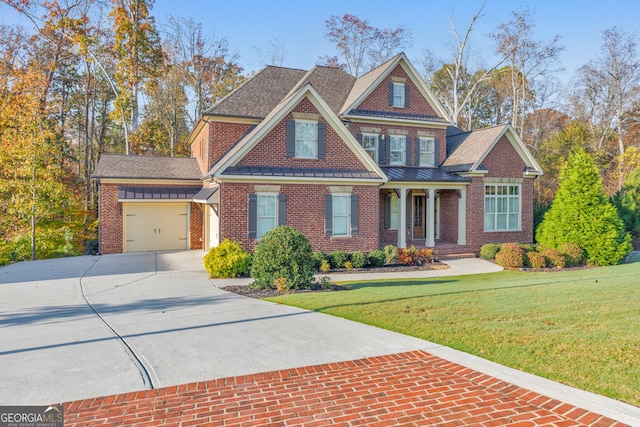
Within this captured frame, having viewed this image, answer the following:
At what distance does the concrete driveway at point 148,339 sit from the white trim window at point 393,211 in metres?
11.3

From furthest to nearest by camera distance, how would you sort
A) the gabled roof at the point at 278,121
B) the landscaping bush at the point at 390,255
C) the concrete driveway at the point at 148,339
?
the landscaping bush at the point at 390,255 < the gabled roof at the point at 278,121 < the concrete driveway at the point at 148,339

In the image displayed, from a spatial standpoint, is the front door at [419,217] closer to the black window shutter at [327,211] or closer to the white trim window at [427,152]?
the white trim window at [427,152]

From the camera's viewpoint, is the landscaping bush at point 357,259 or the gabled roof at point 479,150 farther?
the gabled roof at point 479,150

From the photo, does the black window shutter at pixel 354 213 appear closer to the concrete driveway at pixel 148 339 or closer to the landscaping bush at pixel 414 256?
the landscaping bush at pixel 414 256

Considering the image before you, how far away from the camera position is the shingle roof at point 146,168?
19109 mm

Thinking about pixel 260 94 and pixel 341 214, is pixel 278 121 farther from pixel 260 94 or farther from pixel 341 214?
pixel 260 94

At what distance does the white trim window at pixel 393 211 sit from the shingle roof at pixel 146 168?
387 inches

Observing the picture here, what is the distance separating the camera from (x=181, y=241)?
67.1ft

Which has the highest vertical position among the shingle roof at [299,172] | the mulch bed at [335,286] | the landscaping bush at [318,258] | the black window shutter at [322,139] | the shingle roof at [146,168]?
the black window shutter at [322,139]

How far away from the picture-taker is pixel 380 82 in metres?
20.1

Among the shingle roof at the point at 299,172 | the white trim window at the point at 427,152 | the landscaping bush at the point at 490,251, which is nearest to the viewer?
the shingle roof at the point at 299,172

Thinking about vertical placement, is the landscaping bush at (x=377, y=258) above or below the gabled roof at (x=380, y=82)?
below

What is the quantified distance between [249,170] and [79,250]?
541 inches

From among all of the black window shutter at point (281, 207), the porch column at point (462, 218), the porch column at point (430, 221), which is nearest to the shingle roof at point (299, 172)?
the black window shutter at point (281, 207)
